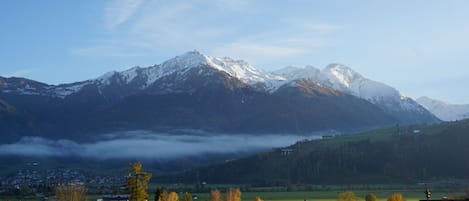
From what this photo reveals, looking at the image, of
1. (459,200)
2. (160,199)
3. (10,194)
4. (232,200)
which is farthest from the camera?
(10,194)

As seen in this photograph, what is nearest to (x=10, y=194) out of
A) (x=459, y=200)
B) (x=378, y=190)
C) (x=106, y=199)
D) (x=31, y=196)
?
(x=31, y=196)

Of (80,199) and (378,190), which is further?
(378,190)

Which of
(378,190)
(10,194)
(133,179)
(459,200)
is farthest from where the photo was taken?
(10,194)

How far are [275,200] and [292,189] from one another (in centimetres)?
4585

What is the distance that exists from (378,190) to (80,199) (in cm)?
8016

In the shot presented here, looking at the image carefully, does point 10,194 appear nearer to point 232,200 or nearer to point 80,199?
point 80,199

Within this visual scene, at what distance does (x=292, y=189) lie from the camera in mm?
197875

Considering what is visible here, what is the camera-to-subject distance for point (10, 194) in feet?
646

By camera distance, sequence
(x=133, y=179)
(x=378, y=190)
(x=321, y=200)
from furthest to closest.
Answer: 1. (x=378, y=190)
2. (x=321, y=200)
3. (x=133, y=179)

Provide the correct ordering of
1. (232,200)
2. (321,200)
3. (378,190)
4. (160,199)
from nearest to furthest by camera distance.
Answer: (160,199) < (232,200) < (321,200) < (378,190)

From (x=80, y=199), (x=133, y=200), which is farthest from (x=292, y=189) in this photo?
(x=133, y=200)

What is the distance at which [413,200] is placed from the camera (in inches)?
5418

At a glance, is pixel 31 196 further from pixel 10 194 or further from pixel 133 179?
pixel 133 179

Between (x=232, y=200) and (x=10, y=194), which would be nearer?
(x=232, y=200)
